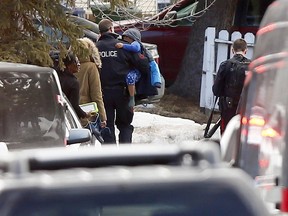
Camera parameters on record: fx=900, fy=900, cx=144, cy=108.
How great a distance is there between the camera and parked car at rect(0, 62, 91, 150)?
283 inches

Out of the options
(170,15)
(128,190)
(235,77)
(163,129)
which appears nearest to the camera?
(128,190)

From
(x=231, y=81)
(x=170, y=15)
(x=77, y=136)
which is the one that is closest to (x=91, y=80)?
(x=231, y=81)

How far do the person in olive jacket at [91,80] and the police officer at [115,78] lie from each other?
636mm

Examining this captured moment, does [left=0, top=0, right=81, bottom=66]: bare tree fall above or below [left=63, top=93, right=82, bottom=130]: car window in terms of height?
above

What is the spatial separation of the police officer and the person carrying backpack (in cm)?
116

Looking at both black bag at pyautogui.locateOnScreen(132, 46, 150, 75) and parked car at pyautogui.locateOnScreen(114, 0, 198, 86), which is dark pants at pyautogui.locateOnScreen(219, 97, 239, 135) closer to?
black bag at pyautogui.locateOnScreen(132, 46, 150, 75)

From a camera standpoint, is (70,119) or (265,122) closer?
(265,122)

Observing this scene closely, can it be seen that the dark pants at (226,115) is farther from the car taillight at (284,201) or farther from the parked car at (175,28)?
the car taillight at (284,201)

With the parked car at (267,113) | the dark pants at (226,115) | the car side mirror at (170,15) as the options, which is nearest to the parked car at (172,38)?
the car side mirror at (170,15)

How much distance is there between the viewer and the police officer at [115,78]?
1138 centimetres

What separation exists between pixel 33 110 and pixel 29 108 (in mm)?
37

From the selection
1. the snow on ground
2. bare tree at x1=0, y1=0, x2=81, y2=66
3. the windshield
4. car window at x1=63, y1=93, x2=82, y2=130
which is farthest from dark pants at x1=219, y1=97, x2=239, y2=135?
the windshield

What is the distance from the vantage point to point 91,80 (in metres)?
10.5

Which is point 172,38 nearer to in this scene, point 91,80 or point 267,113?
point 91,80
